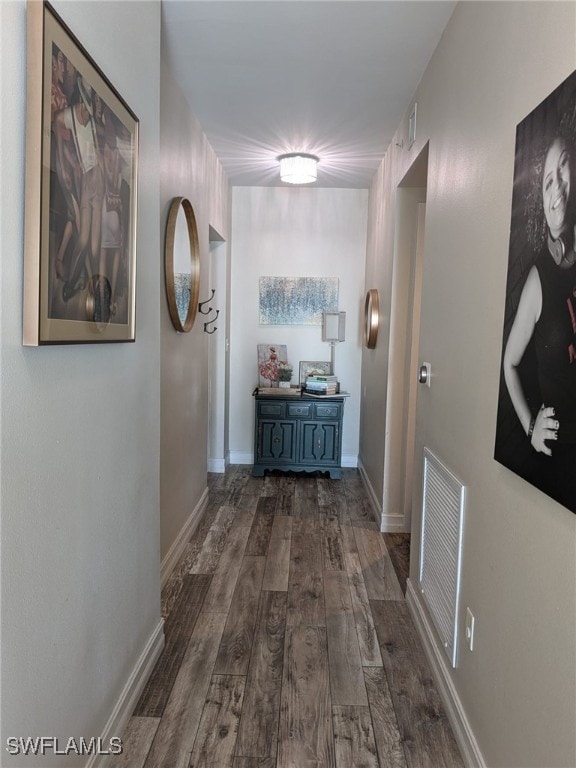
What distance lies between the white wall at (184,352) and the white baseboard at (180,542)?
0.8 inches

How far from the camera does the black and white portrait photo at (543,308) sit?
42.0 inches

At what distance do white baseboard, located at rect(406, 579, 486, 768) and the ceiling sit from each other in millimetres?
2537

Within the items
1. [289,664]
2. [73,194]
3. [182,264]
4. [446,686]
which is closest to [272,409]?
[182,264]

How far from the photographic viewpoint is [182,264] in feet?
9.62

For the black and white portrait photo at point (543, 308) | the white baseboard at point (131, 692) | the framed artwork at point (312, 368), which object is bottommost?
the white baseboard at point (131, 692)

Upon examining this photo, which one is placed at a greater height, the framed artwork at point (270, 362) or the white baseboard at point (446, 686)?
the framed artwork at point (270, 362)

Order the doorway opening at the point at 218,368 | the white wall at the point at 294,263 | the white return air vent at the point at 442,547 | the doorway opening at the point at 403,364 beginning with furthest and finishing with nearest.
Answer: the white wall at the point at 294,263
the doorway opening at the point at 218,368
the doorway opening at the point at 403,364
the white return air vent at the point at 442,547

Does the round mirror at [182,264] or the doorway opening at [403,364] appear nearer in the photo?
the round mirror at [182,264]

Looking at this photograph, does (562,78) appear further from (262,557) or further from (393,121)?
(262,557)

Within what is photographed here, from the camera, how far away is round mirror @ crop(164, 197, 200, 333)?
8.79 ft

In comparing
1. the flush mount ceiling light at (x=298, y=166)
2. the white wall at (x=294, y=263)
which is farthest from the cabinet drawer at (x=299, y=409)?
the flush mount ceiling light at (x=298, y=166)

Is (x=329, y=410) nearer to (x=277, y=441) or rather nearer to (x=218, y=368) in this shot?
(x=277, y=441)

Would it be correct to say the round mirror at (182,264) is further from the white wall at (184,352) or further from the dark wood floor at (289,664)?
the dark wood floor at (289,664)

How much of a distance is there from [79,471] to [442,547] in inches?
55.3
